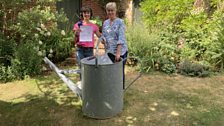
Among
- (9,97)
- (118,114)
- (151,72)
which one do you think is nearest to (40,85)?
(9,97)

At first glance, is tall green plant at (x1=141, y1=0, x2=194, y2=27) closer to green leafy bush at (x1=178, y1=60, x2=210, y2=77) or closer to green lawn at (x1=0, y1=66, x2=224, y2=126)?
green leafy bush at (x1=178, y1=60, x2=210, y2=77)

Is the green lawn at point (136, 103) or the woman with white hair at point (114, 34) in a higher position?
the woman with white hair at point (114, 34)

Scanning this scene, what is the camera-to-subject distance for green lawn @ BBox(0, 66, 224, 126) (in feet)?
14.7

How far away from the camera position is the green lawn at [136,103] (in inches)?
176

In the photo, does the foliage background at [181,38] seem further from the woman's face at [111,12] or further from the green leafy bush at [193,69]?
the woman's face at [111,12]

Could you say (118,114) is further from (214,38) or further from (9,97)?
(214,38)

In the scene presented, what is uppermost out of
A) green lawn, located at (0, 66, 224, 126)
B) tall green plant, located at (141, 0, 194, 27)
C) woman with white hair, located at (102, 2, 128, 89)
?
tall green plant, located at (141, 0, 194, 27)

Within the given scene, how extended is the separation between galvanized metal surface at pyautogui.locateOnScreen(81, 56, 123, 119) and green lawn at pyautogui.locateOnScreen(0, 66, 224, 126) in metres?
0.15

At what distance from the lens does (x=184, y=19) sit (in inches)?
331

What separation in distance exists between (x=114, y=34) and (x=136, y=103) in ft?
4.19

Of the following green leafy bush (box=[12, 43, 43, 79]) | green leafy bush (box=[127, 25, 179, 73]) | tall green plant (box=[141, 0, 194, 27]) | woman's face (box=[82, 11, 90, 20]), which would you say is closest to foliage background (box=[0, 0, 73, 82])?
green leafy bush (box=[12, 43, 43, 79])

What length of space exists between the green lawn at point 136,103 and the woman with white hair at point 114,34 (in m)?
0.96

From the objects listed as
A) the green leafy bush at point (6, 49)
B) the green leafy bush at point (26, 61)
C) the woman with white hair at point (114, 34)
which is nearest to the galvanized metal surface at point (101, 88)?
the woman with white hair at point (114, 34)

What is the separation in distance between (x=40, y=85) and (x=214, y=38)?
14.4 feet
